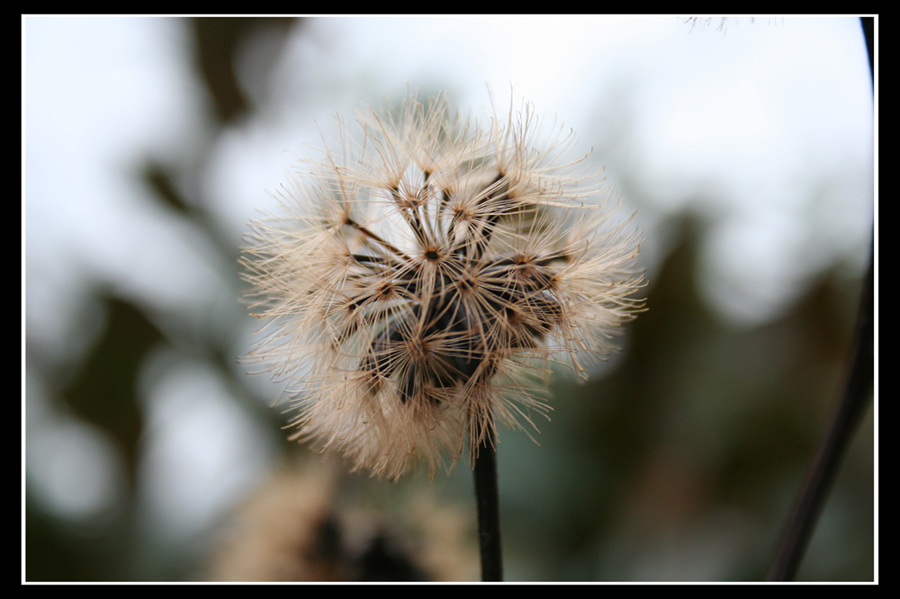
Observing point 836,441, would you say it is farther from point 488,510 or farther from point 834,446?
point 488,510

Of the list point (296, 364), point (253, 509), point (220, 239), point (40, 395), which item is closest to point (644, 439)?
point (253, 509)

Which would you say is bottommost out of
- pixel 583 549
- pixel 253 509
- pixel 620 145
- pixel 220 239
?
pixel 583 549

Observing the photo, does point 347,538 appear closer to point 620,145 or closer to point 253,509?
point 253,509

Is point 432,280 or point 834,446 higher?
point 432,280

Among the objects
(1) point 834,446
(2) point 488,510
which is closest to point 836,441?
(1) point 834,446
